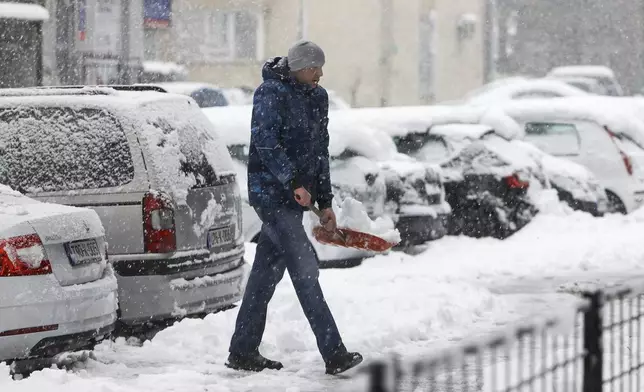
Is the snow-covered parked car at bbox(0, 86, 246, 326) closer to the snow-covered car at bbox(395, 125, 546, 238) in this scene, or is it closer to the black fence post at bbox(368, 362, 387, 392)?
the black fence post at bbox(368, 362, 387, 392)

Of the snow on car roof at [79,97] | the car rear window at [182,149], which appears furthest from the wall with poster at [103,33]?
the snow on car roof at [79,97]

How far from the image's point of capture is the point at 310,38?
39469 mm

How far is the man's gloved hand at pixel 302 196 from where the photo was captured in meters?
7.56

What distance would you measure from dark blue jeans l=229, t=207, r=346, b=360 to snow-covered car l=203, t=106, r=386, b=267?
479cm

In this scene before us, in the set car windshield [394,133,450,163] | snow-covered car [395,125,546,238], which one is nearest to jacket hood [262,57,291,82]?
snow-covered car [395,125,546,238]

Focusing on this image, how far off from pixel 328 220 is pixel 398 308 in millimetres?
2637

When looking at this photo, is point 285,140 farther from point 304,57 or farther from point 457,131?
point 457,131

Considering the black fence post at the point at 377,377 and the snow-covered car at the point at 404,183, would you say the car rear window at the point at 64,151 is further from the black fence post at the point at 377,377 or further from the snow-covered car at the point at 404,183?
the black fence post at the point at 377,377

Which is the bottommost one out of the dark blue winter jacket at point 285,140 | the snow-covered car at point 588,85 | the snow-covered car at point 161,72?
the snow-covered car at point 588,85

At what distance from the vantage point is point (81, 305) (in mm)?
7508

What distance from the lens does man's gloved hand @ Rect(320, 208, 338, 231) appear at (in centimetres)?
781

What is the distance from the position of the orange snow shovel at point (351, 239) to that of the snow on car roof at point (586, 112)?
10557 mm

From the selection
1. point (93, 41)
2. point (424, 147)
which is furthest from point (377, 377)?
point (93, 41)

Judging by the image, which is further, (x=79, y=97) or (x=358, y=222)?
(x=79, y=97)
